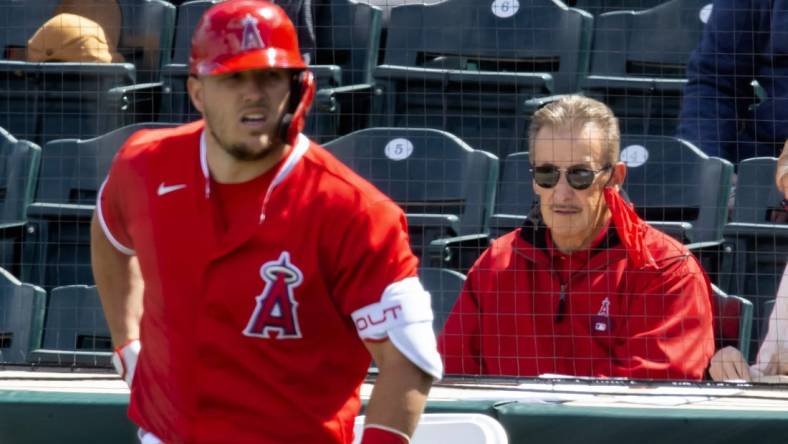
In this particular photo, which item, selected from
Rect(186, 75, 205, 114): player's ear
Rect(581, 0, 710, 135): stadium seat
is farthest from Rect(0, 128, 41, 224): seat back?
Rect(186, 75, 205, 114): player's ear

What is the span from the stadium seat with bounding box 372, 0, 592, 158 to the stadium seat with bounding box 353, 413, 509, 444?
6.59ft

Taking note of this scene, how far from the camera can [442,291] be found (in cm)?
407

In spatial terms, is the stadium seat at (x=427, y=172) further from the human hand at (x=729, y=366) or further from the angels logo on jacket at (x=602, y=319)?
the human hand at (x=729, y=366)

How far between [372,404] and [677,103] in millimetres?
2809

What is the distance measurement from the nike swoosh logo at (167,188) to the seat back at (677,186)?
2.01m

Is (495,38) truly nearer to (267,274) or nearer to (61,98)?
(61,98)

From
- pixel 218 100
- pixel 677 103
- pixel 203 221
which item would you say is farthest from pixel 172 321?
pixel 677 103

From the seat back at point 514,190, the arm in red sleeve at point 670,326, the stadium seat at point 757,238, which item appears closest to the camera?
the arm in red sleeve at point 670,326

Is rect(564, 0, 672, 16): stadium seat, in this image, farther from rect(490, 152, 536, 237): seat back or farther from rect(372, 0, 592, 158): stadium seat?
rect(490, 152, 536, 237): seat back

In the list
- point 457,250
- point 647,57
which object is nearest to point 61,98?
point 457,250

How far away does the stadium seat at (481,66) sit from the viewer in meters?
4.74

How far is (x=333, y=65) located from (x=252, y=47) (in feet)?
9.08

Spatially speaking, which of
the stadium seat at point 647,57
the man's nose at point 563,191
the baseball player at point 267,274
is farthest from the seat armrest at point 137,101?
the baseball player at point 267,274

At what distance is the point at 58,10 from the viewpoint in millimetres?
5148
